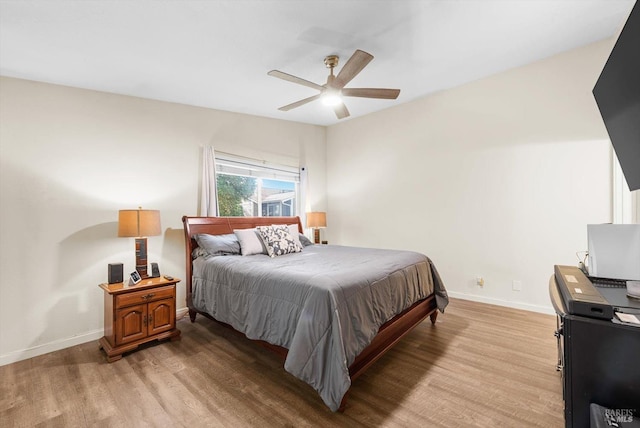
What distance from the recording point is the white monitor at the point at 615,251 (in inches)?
62.9

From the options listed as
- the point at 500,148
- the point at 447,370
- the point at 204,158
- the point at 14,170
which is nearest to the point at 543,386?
the point at 447,370

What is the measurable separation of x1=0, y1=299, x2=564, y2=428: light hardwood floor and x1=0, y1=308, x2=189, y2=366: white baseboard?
0.08 metres

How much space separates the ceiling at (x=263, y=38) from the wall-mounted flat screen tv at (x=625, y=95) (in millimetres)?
1195

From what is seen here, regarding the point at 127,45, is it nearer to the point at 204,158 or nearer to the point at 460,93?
the point at 204,158

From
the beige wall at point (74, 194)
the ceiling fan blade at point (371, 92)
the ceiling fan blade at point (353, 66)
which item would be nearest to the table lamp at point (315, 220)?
the beige wall at point (74, 194)

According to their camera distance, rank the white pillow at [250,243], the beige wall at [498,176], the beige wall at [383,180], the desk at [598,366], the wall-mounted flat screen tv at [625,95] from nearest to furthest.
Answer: the desk at [598,366] → the wall-mounted flat screen tv at [625,95] → the beige wall at [383,180] → the beige wall at [498,176] → the white pillow at [250,243]

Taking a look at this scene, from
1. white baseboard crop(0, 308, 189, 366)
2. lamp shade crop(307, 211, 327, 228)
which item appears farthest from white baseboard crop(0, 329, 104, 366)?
lamp shade crop(307, 211, 327, 228)

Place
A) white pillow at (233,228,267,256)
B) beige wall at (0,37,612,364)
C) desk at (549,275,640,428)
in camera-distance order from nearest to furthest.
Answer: desk at (549,275,640,428) < beige wall at (0,37,612,364) < white pillow at (233,228,267,256)

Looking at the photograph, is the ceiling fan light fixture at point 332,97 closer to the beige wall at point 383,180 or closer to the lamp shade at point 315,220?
the beige wall at point 383,180

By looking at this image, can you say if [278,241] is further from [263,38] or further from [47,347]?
[47,347]

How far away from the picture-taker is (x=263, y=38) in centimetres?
248

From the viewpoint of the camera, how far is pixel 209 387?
2.05m

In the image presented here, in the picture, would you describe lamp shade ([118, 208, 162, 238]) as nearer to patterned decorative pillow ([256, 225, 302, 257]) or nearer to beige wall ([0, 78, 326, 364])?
beige wall ([0, 78, 326, 364])

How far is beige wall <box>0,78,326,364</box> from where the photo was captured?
255cm
